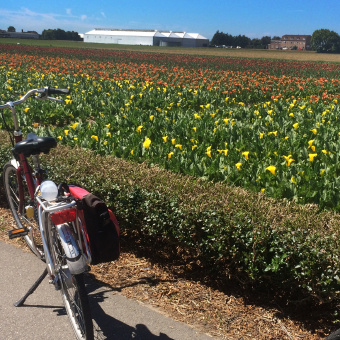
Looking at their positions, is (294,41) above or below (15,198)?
above

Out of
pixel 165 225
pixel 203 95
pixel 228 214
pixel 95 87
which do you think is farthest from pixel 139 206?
pixel 95 87

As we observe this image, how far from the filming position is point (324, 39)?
125 m

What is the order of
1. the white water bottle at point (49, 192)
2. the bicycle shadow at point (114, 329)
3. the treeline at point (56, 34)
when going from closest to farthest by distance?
the white water bottle at point (49, 192) → the bicycle shadow at point (114, 329) → the treeline at point (56, 34)

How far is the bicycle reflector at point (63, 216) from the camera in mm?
2713

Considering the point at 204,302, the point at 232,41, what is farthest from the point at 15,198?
the point at 232,41

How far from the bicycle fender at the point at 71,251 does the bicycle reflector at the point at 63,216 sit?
0.07m

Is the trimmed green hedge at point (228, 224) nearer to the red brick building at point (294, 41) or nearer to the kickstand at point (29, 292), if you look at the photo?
the kickstand at point (29, 292)

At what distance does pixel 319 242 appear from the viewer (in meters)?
3.04

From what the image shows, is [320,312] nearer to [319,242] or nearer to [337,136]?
[319,242]

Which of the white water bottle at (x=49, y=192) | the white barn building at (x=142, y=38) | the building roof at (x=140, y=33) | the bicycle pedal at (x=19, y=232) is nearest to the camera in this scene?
the white water bottle at (x=49, y=192)

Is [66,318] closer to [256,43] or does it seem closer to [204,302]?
[204,302]

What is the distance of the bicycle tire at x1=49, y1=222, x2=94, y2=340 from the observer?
8.80 ft

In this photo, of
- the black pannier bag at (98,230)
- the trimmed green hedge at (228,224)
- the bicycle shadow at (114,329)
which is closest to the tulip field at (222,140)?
the trimmed green hedge at (228,224)

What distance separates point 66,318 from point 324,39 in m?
134
